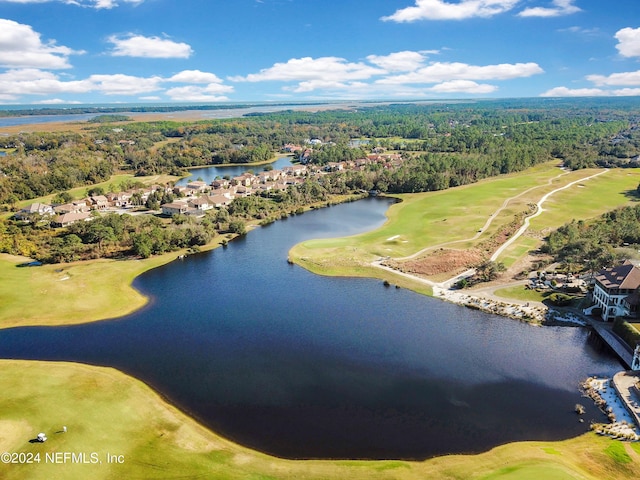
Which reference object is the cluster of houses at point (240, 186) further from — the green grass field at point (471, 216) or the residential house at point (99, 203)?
the green grass field at point (471, 216)

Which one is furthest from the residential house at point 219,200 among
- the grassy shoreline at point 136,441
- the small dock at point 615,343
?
the small dock at point 615,343

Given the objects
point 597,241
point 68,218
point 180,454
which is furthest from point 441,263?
point 68,218

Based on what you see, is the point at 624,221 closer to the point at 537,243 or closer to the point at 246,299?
the point at 537,243

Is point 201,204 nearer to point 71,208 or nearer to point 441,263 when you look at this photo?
point 71,208

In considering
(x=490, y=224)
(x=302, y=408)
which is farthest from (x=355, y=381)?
(x=490, y=224)

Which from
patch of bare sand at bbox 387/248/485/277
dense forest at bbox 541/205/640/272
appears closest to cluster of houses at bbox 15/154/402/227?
patch of bare sand at bbox 387/248/485/277

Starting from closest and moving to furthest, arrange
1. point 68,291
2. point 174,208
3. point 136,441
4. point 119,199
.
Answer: point 136,441 → point 68,291 → point 174,208 → point 119,199

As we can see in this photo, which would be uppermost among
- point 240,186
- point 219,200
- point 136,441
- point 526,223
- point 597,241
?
point 240,186
